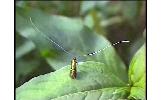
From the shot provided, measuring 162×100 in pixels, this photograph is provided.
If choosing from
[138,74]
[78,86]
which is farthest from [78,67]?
[138,74]

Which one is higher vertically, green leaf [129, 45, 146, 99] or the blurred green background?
the blurred green background

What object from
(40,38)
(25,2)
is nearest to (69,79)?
(40,38)

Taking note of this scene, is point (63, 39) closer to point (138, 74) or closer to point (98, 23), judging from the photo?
point (98, 23)

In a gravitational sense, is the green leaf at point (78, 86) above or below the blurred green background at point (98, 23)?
below

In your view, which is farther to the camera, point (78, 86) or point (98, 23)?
point (98, 23)
